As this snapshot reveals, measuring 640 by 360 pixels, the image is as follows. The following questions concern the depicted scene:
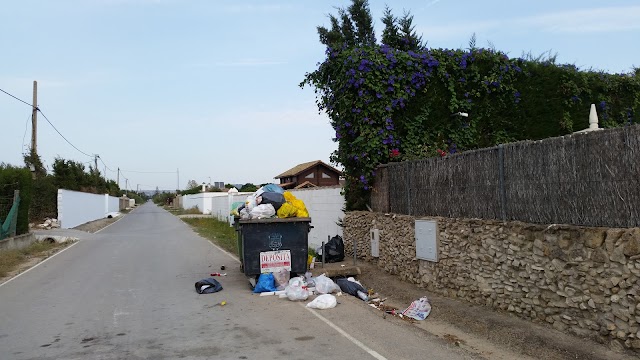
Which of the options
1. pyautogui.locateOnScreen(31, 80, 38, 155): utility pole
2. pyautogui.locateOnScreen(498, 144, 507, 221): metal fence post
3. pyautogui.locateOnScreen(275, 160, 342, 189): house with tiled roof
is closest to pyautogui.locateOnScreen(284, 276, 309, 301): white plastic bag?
pyautogui.locateOnScreen(498, 144, 507, 221): metal fence post

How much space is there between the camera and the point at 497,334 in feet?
21.2

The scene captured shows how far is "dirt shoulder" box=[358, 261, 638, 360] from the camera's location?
18.0 feet

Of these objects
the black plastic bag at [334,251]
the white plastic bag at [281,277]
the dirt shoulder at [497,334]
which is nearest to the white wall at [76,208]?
the black plastic bag at [334,251]

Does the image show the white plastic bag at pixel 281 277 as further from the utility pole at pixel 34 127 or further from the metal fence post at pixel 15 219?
the utility pole at pixel 34 127

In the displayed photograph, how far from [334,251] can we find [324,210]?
10.5 feet

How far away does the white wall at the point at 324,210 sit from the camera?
1431 centimetres

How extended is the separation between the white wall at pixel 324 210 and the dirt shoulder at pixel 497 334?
5.52 metres

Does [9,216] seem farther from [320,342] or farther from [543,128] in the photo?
[543,128]

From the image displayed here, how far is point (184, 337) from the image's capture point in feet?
20.5

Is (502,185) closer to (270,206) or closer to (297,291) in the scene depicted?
(297,291)

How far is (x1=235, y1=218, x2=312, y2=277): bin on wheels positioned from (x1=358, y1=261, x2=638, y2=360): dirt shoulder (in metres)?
2.13

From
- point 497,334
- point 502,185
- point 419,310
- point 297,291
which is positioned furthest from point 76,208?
point 497,334

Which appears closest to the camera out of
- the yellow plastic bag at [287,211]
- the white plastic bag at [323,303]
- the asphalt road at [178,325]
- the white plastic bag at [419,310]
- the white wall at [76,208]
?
the asphalt road at [178,325]

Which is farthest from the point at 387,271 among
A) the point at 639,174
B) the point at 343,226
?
the point at 639,174
